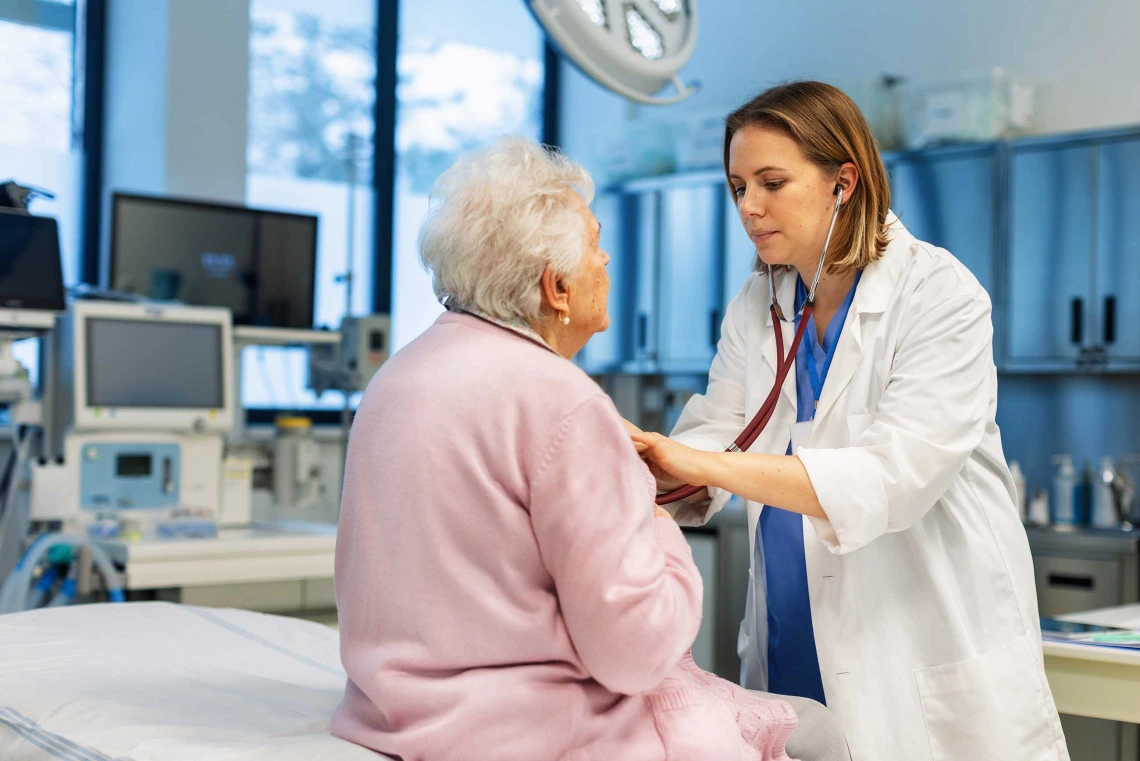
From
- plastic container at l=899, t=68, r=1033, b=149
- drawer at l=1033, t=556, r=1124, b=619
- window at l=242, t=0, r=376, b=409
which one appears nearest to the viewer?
drawer at l=1033, t=556, r=1124, b=619

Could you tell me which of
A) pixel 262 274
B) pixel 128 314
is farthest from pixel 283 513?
pixel 128 314

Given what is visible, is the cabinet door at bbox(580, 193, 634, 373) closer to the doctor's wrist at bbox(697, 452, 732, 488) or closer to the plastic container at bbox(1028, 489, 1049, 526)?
the plastic container at bbox(1028, 489, 1049, 526)

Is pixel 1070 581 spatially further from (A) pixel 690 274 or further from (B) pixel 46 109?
(B) pixel 46 109

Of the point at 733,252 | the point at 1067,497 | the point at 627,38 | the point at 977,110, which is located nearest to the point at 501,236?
the point at 627,38

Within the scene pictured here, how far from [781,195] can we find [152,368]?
2.06m

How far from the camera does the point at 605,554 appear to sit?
1110 millimetres

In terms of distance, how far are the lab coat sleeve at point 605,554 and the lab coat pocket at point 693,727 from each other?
10 cm

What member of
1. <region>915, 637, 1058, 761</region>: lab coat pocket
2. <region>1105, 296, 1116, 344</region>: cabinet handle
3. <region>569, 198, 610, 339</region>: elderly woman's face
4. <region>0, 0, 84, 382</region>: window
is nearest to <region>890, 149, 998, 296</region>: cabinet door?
<region>1105, 296, 1116, 344</region>: cabinet handle

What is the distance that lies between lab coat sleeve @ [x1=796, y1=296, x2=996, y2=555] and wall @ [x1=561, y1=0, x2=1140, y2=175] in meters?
2.49

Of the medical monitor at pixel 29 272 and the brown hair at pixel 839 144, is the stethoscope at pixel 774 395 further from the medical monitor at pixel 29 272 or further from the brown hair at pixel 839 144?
the medical monitor at pixel 29 272

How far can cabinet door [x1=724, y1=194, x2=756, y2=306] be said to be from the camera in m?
5.03

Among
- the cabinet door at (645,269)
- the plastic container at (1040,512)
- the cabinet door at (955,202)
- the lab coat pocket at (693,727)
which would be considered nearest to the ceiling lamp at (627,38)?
the lab coat pocket at (693,727)

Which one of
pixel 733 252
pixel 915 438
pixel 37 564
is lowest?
pixel 37 564

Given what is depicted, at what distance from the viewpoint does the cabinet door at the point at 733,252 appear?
5027 millimetres
